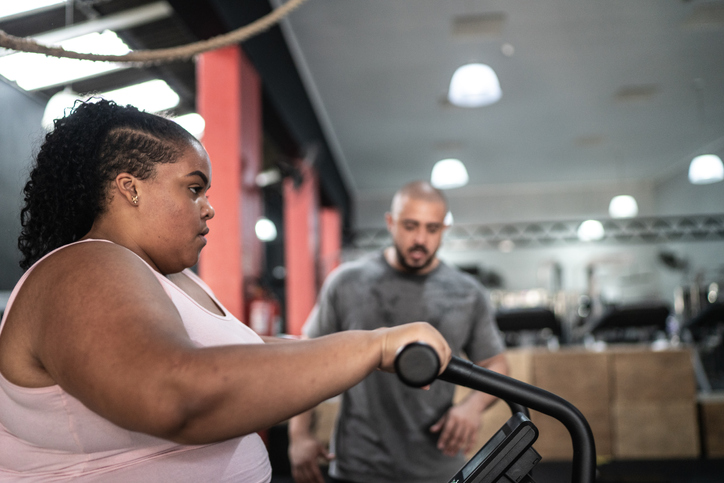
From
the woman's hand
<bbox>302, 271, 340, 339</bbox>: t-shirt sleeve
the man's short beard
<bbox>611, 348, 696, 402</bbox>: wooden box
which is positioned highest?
the man's short beard

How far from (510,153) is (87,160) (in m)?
9.64

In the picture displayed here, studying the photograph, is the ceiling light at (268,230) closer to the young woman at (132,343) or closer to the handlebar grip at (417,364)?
the young woman at (132,343)

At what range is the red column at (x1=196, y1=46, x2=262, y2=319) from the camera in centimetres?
334

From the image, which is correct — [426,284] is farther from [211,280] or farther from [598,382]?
[598,382]

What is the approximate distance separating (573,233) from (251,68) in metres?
9.64

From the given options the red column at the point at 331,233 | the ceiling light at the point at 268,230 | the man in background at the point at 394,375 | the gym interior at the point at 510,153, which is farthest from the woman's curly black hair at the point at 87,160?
the ceiling light at the point at 268,230

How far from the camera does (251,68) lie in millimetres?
3965

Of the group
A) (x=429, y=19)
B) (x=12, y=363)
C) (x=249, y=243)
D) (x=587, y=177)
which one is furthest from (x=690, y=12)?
(x=587, y=177)

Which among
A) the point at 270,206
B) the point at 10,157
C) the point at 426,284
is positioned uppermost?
the point at 270,206

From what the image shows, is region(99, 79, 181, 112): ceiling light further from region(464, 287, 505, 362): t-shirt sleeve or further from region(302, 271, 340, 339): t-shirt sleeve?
region(464, 287, 505, 362): t-shirt sleeve

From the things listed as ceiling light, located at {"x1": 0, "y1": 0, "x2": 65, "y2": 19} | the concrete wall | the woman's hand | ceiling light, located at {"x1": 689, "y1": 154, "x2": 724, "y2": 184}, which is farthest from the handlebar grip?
ceiling light, located at {"x1": 689, "y1": 154, "x2": 724, "y2": 184}

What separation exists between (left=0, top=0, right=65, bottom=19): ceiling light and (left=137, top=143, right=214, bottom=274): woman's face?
138cm

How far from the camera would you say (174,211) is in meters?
0.77

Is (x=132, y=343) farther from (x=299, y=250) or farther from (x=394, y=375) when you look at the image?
(x=299, y=250)
